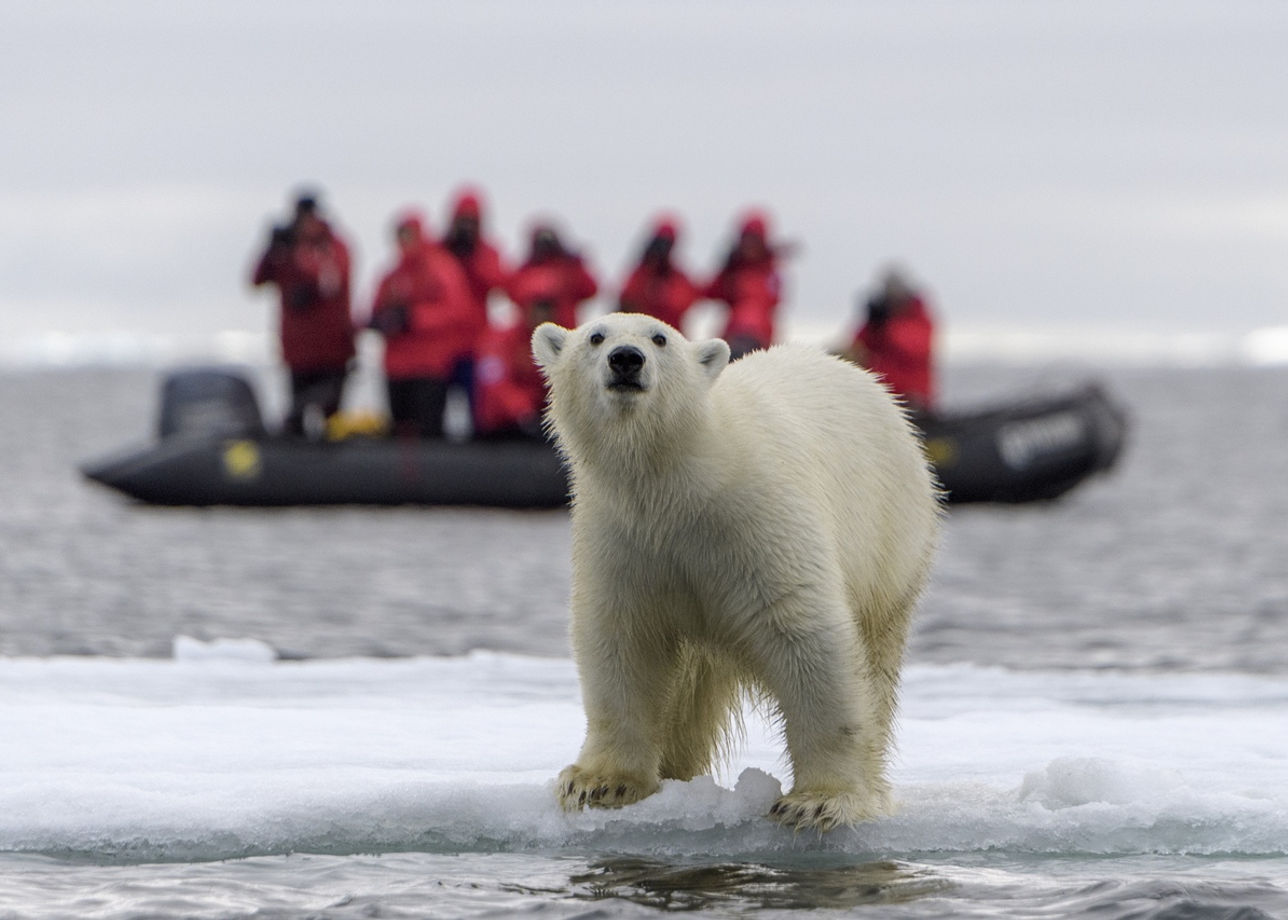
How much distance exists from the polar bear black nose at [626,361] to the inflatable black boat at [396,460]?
37.2 feet

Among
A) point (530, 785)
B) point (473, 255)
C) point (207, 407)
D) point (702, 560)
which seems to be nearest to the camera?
point (702, 560)

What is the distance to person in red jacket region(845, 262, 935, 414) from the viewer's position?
16.5 m

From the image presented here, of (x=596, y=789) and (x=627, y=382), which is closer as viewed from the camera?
(x=627, y=382)

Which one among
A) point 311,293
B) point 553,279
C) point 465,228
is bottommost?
point 311,293

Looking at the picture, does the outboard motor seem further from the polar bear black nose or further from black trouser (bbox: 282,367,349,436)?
the polar bear black nose

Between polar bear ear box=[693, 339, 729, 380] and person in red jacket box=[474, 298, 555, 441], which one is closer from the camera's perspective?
polar bear ear box=[693, 339, 729, 380]

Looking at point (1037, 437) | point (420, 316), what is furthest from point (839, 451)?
point (1037, 437)

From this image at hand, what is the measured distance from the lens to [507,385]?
16500 mm

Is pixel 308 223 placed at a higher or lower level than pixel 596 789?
Result: higher

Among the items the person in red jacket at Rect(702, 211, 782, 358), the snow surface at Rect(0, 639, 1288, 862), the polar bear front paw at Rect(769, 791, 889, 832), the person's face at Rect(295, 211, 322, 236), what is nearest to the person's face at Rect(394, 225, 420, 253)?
the person's face at Rect(295, 211, 322, 236)

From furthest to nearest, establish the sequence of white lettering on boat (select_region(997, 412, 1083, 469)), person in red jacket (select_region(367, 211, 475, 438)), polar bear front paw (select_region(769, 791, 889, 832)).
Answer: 1. white lettering on boat (select_region(997, 412, 1083, 469))
2. person in red jacket (select_region(367, 211, 475, 438))
3. polar bear front paw (select_region(769, 791, 889, 832))

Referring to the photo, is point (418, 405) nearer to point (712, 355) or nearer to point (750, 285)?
point (750, 285)

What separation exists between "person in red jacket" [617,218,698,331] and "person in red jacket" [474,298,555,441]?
0.84 meters

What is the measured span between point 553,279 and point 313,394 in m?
2.29
